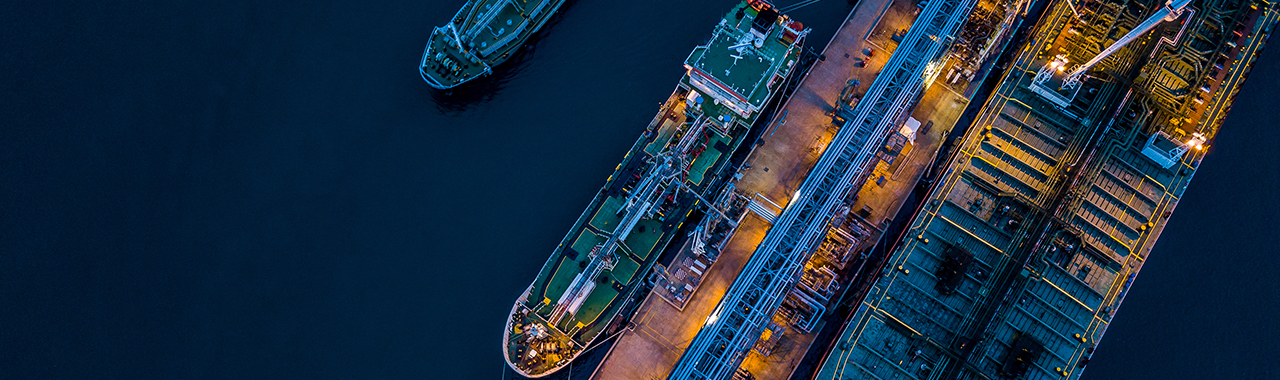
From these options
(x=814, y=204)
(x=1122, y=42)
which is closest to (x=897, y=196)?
(x=814, y=204)

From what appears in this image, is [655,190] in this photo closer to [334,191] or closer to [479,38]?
[479,38]

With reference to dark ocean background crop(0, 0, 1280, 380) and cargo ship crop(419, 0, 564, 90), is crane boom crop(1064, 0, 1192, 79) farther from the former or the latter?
cargo ship crop(419, 0, 564, 90)

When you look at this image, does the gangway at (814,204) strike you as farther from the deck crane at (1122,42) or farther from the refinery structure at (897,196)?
the deck crane at (1122,42)

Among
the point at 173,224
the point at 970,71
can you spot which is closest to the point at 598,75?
the point at 970,71

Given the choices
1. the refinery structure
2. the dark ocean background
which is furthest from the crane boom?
the dark ocean background

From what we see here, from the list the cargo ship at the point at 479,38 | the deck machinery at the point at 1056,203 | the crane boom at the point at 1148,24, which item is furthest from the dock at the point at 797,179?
the cargo ship at the point at 479,38

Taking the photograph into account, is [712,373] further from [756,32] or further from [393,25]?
[393,25]

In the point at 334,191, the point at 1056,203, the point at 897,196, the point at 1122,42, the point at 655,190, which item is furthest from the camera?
the point at 334,191
